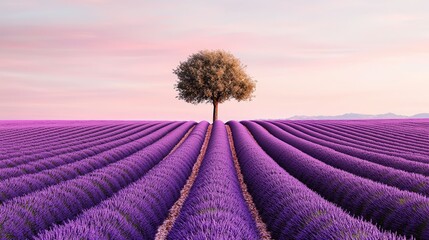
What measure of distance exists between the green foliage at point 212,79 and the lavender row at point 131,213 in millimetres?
43678

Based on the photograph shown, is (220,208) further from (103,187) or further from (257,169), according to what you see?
(257,169)

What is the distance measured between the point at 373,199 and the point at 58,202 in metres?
5.66

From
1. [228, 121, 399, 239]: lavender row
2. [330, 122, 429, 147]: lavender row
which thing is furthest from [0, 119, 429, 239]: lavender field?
[330, 122, 429, 147]: lavender row

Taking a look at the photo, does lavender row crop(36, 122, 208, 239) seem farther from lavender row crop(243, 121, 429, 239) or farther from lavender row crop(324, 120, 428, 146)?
lavender row crop(324, 120, 428, 146)

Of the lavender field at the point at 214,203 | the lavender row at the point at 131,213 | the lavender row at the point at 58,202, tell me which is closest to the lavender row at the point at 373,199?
the lavender field at the point at 214,203

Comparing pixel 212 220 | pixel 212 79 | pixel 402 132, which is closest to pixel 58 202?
pixel 212 220

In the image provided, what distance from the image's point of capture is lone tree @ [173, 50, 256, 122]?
185 feet

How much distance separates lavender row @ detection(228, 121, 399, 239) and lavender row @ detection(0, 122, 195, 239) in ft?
11.0

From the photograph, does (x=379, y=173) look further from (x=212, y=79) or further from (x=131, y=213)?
(x=212, y=79)

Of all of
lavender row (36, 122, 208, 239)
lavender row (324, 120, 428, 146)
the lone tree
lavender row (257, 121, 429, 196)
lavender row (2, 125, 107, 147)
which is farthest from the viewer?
the lone tree

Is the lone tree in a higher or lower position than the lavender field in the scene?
higher

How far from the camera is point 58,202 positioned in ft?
28.9

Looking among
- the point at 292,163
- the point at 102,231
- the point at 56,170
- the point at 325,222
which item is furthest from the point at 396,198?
the point at 56,170

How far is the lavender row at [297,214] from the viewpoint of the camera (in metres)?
5.56
